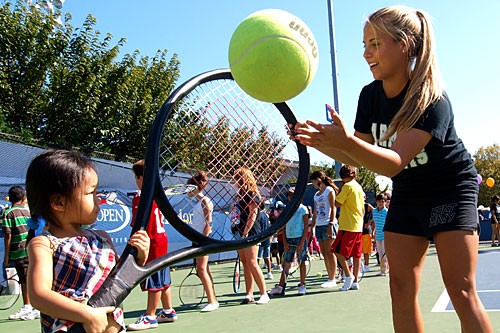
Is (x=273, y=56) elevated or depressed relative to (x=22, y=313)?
elevated

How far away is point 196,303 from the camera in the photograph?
6.32 meters

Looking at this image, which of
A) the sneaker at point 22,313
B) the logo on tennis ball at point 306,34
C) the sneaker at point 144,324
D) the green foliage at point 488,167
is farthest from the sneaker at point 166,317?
the green foliage at point 488,167

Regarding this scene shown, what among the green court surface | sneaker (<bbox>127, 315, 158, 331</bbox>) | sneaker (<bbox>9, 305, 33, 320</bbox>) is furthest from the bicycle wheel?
sneaker (<bbox>9, 305, 33, 320</bbox>)

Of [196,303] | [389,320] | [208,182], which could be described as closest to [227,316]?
[196,303]

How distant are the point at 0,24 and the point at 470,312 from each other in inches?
735

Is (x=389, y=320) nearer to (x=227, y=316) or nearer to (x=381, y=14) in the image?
(x=227, y=316)

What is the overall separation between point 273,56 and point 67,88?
58.6ft

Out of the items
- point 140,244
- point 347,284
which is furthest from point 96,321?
point 347,284

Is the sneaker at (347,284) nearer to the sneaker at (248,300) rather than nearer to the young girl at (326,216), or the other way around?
the young girl at (326,216)

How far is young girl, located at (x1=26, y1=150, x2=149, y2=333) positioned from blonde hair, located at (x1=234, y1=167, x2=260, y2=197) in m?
Answer: 1.36

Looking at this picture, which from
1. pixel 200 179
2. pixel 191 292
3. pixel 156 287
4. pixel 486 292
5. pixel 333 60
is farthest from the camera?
pixel 333 60

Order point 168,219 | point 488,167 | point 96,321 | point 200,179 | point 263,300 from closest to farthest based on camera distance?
point 96,321
point 168,219
point 200,179
point 263,300
point 488,167

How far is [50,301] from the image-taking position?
5.97 feet

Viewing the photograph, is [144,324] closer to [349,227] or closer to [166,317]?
[166,317]
